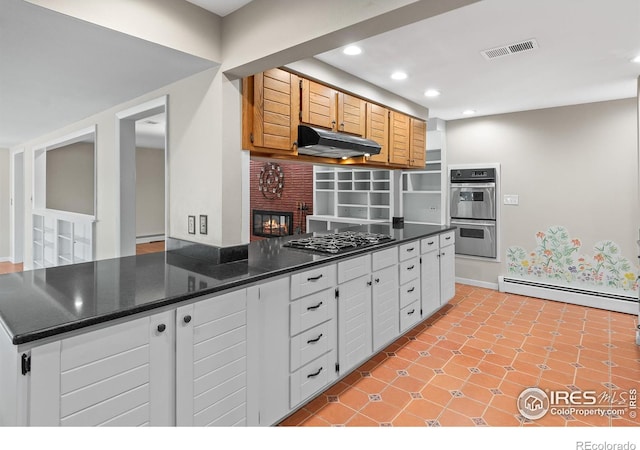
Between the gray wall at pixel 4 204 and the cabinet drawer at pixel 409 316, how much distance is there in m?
7.59

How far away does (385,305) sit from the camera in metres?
2.99

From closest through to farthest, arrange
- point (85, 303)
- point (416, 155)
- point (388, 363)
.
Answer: point (85, 303), point (388, 363), point (416, 155)

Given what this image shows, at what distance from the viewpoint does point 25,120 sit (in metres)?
4.04

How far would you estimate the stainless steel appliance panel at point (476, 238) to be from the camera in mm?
5031

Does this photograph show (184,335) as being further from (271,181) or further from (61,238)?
(271,181)

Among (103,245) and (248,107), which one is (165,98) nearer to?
(248,107)

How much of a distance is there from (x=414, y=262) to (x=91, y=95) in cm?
309

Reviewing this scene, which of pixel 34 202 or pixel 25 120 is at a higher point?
pixel 25 120

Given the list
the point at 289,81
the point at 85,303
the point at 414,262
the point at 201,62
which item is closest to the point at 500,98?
the point at 414,262

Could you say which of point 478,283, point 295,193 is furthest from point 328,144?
point 295,193

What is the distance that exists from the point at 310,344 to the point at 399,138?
2653 mm

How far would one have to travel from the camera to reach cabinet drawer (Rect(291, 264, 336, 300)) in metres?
2.14
